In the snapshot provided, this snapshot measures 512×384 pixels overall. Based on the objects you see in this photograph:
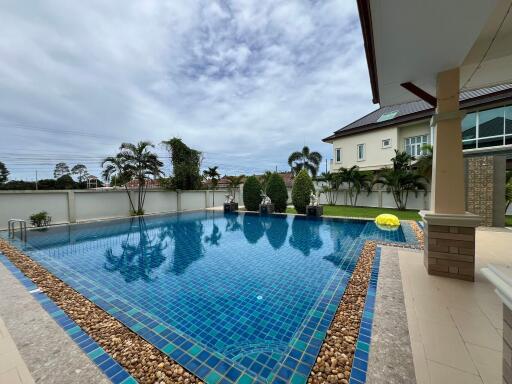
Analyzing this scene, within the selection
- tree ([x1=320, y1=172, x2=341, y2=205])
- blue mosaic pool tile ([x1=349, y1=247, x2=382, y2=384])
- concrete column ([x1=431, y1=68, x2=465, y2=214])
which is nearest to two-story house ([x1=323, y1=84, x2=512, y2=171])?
tree ([x1=320, y1=172, x2=341, y2=205])

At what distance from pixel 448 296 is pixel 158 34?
10770mm

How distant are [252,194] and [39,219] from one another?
40.4 feet

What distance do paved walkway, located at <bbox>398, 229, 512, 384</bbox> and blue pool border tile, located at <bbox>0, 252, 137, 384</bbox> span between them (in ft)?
A: 9.15

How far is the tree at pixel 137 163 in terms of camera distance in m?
14.0

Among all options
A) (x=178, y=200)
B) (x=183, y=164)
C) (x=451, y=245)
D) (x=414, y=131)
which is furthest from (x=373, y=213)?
(x=183, y=164)

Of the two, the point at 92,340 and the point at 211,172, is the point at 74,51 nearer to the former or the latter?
the point at 92,340

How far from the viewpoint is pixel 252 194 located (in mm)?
16516

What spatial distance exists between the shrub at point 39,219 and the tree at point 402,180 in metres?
22.0

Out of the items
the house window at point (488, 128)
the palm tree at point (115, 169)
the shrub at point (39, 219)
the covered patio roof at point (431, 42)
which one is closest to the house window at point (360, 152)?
the house window at point (488, 128)

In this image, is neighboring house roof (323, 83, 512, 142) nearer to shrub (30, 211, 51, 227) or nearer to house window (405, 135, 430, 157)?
house window (405, 135, 430, 157)

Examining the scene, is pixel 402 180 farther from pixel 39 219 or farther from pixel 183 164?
pixel 39 219

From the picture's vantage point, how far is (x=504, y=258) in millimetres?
4887

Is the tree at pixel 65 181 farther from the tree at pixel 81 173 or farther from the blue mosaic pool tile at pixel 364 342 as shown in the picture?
the blue mosaic pool tile at pixel 364 342

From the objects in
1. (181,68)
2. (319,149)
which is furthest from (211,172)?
(319,149)
